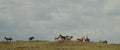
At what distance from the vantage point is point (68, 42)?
59531 millimetres

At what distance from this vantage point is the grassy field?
177ft

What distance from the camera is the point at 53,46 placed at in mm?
55875

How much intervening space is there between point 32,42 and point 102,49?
39.6 feet

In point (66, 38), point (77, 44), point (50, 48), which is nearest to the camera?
point (50, 48)

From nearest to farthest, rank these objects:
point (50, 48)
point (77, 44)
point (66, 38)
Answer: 1. point (50, 48)
2. point (77, 44)
3. point (66, 38)

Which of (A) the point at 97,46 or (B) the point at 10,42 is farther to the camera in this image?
(B) the point at 10,42

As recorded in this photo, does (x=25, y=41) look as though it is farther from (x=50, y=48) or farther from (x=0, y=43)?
(x=50, y=48)

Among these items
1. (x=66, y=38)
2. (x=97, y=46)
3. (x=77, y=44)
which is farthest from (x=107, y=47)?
(x=66, y=38)

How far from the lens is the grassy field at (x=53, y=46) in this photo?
5400 centimetres

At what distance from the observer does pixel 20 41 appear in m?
61.5

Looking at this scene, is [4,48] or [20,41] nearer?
[4,48]

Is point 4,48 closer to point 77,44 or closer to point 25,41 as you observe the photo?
point 25,41

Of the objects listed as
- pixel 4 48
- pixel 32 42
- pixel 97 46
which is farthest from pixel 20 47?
pixel 97 46

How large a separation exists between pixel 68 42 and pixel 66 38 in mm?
6296
